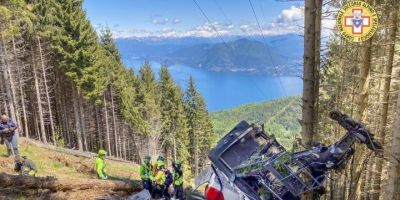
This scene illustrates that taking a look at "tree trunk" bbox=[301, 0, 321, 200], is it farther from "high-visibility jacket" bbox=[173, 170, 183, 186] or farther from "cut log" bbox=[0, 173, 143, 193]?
"cut log" bbox=[0, 173, 143, 193]

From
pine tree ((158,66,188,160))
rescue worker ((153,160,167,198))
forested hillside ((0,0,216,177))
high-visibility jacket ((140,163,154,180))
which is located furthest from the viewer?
pine tree ((158,66,188,160))

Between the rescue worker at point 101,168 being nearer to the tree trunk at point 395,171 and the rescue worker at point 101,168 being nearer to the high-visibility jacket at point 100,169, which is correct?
the high-visibility jacket at point 100,169

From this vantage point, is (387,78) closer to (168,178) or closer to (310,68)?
(310,68)

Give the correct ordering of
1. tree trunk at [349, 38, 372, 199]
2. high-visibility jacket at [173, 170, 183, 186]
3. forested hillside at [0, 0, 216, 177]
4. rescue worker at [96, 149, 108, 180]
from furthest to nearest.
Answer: forested hillside at [0, 0, 216, 177] → rescue worker at [96, 149, 108, 180] → high-visibility jacket at [173, 170, 183, 186] → tree trunk at [349, 38, 372, 199]

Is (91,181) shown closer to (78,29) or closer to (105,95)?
(78,29)

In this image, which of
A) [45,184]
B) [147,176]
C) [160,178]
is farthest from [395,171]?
[45,184]

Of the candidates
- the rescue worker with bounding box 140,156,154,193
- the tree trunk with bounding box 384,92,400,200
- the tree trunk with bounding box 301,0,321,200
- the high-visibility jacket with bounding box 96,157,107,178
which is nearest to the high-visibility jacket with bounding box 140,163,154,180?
the rescue worker with bounding box 140,156,154,193

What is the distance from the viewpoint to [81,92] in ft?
145

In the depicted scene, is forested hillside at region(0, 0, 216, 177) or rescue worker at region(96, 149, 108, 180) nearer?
rescue worker at region(96, 149, 108, 180)

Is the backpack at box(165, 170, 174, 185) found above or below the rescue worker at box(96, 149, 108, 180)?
above

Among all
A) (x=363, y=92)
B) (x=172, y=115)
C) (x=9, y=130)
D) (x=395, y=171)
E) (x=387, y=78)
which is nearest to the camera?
(x=395, y=171)

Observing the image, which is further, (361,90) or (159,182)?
(361,90)

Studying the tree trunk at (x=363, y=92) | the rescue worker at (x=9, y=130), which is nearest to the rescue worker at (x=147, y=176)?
the tree trunk at (x=363, y=92)

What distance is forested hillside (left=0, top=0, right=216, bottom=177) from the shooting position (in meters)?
36.9
